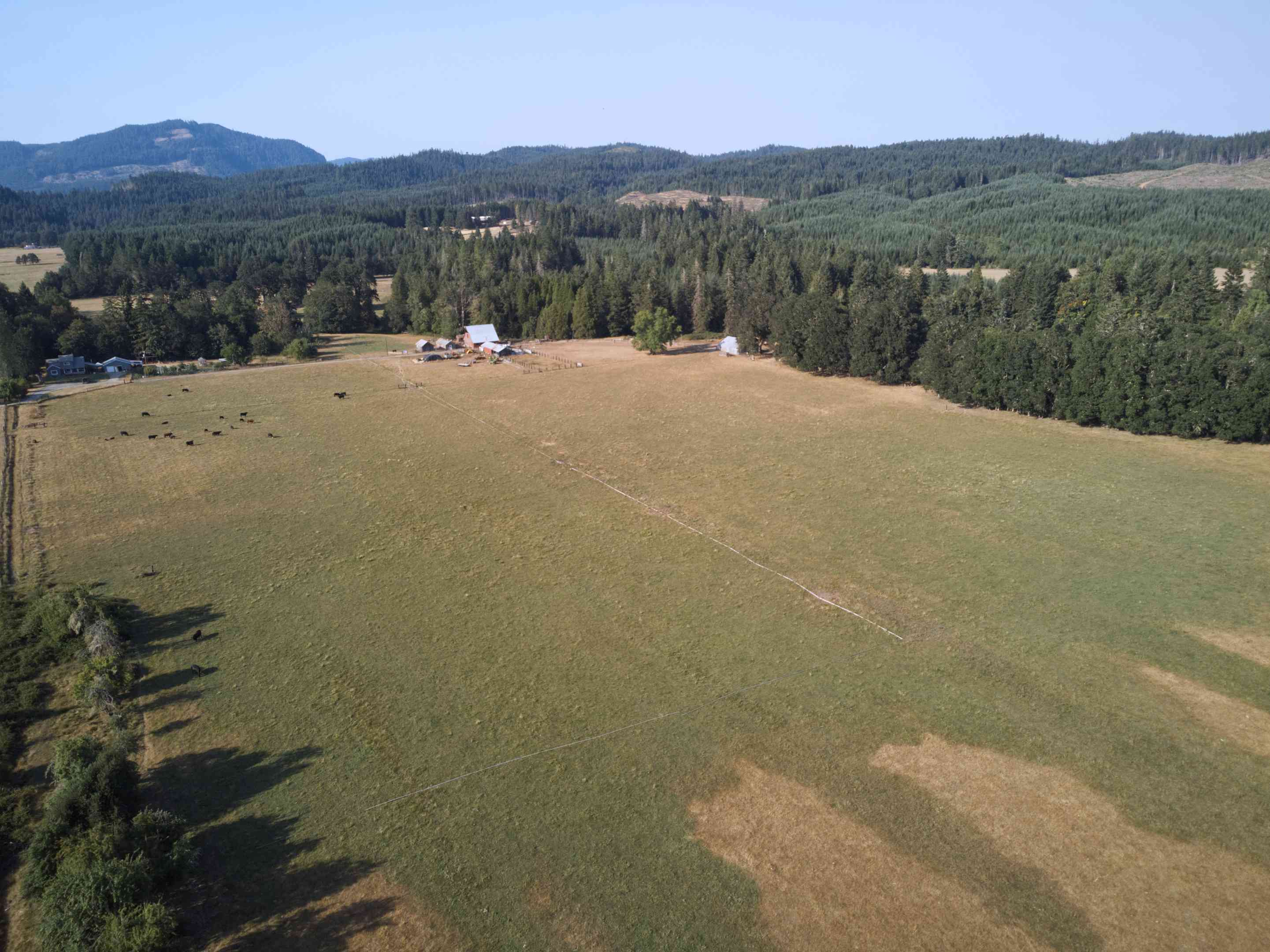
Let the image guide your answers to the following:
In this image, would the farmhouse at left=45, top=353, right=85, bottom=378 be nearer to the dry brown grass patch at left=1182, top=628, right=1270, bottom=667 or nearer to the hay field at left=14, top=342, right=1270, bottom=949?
the hay field at left=14, top=342, right=1270, bottom=949


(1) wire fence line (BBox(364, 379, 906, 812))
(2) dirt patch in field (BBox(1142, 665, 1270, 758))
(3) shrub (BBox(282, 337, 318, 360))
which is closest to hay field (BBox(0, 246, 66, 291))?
(3) shrub (BBox(282, 337, 318, 360))

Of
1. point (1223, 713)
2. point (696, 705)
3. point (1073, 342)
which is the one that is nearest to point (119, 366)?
point (696, 705)

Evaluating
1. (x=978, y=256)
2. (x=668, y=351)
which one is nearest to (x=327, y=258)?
(x=668, y=351)

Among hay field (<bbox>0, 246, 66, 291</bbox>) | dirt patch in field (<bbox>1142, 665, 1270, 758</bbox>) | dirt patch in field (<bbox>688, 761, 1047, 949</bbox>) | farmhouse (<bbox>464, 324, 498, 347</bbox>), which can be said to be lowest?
dirt patch in field (<bbox>688, 761, 1047, 949</bbox>)

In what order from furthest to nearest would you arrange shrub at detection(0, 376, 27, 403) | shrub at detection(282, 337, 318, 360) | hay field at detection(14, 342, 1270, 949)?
1. shrub at detection(282, 337, 318, 360)
2. shrub at detection(0, 376, 27, 403)
3. hay field at detection(14, 342, 1270, 949)

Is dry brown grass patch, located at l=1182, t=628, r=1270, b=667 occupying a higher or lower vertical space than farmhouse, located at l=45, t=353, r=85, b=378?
lower

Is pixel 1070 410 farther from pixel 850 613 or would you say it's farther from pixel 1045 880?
pixel 1045 880

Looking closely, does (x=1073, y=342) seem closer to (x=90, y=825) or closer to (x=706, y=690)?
(x=706, y=690)

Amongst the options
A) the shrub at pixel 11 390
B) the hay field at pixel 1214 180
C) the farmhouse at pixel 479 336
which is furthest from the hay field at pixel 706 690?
the hay field at pixel 1214 180
